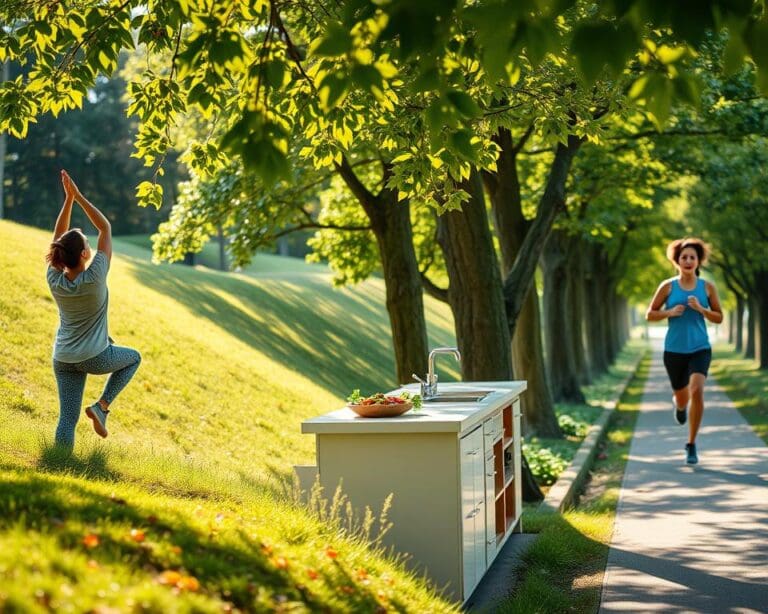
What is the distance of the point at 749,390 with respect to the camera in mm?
27312

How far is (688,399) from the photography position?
12.5 meters

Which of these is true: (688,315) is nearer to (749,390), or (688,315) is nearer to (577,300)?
(749,390)

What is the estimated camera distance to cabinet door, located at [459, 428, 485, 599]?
675 centimetres

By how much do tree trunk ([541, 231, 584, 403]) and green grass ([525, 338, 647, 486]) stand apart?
1.49 feet

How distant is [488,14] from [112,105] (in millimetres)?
61478

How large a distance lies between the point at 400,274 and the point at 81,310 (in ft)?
22.7

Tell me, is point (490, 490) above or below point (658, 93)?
below

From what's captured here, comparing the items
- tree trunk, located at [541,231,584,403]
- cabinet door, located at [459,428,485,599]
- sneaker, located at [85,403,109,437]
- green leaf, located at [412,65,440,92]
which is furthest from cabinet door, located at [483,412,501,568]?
tree trunk, located at [541,231,584,403]

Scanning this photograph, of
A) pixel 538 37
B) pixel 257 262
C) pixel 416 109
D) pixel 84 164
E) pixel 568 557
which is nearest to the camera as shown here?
pixel 538 37

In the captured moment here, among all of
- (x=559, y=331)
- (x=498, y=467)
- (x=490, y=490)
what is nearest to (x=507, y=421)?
(x=498, y=467)

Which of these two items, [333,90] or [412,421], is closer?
[333,90]

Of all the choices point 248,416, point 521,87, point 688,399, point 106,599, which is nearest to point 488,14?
point 106,599

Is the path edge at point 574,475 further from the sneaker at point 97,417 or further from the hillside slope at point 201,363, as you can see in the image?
the sneaker at point 97,417

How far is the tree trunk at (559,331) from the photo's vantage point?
79.3 feet
